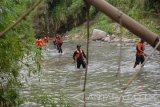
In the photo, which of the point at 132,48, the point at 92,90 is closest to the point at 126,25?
the point at 92,90

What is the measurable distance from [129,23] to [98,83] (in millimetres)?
12359

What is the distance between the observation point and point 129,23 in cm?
166

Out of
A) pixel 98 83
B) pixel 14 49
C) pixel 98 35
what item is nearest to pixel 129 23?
pixel 14 49

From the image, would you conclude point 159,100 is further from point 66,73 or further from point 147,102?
point 66,73

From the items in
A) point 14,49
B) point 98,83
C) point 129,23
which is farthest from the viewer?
point 98,83

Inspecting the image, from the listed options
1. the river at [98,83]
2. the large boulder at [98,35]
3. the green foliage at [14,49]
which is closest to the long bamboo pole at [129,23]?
the green foliage at [14,49]

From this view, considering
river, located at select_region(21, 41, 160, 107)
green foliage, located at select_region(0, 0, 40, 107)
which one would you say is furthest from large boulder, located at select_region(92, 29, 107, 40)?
green foliage, located at select_region(0, 0, 40, 107)

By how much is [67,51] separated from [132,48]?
14.5 feet

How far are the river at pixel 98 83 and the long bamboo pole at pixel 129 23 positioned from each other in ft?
15.6

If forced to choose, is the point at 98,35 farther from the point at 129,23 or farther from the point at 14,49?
the point at 129,23

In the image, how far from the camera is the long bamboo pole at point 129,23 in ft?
5.43

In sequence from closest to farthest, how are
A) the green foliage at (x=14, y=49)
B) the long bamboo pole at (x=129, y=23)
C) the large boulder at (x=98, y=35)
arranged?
the long bamboo pole at (x=129, y=23) → the green foliage at (x=14, y=49) → the large boulder at (x=98, y=35)

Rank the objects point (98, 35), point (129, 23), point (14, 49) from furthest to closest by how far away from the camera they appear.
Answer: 1. point (98, 35)
2. point (14, 49)
3. point (129, 23)

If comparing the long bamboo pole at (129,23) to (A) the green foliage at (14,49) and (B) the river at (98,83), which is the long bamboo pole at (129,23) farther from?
(B) the river at (98,83)
